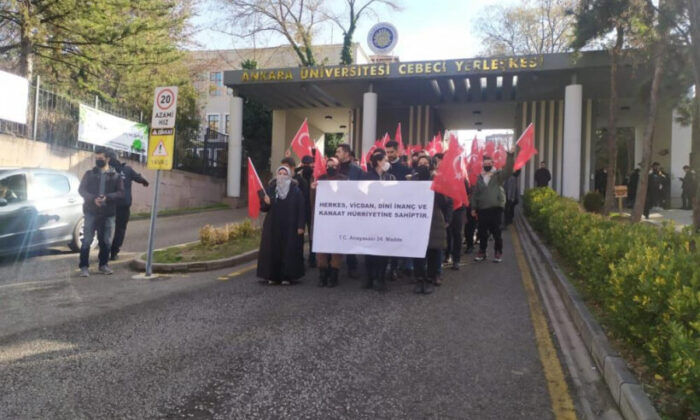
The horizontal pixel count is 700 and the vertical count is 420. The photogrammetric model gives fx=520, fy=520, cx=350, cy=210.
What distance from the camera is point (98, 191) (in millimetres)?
7859

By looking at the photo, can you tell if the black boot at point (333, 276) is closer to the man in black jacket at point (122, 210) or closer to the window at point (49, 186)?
the man in black jacket at point (122, 210)

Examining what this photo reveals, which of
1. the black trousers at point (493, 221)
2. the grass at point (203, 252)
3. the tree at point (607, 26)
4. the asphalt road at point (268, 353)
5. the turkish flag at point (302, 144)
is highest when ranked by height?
the tree at point (607, 26)

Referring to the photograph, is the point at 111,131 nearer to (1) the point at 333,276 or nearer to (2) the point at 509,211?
(2) the point at 509,211

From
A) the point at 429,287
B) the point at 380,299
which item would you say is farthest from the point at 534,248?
the point at 380,299

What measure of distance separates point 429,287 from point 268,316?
2307mm

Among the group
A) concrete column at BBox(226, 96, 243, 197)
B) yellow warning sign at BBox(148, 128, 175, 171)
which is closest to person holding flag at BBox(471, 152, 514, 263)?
yellow warning sign at BBox(148, 128, 175, 171)

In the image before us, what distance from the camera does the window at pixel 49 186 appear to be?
9219mm

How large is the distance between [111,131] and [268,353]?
1513 cm

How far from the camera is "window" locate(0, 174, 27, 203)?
28.1 feet

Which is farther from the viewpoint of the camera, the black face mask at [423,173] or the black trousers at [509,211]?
the black trousers at [509,211]

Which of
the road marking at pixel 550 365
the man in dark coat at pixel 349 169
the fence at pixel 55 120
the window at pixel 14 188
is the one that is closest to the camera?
the road marking at pixel 550 365

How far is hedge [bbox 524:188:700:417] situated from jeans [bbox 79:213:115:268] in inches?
268

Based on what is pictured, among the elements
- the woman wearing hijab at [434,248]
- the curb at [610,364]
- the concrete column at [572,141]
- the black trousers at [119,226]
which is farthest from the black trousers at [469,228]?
the concrete column at [572,141]

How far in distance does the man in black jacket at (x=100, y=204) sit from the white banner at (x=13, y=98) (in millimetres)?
7180
